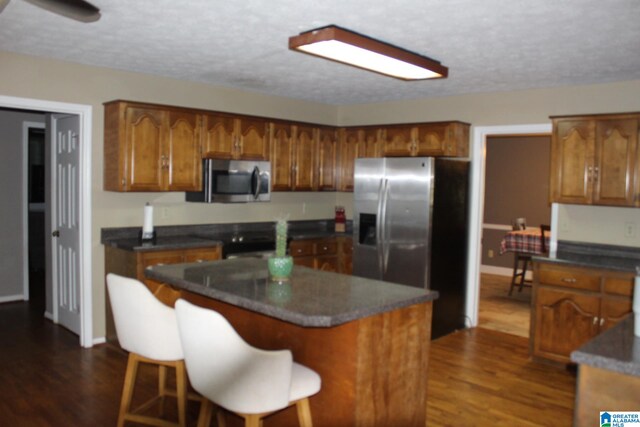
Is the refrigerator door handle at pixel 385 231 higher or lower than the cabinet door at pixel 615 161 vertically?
lower

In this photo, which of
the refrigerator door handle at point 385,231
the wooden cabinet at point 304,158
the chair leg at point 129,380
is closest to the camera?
the chair leg at point 129,380

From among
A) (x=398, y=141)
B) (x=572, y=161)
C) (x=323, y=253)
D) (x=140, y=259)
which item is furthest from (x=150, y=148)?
(x=572, y=161)

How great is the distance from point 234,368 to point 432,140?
3966 mm

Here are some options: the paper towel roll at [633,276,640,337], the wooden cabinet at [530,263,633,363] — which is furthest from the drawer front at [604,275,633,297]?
the paper towel roll at [633,276,640,337]

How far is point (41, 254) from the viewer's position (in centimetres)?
801

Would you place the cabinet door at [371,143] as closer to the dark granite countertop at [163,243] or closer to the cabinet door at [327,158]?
the cabinet door at [327,158]

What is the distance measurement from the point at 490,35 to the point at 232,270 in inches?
83.8

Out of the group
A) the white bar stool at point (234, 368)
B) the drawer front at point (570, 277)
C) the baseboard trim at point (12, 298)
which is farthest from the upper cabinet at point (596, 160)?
the baseboard trim at point (12, 298)

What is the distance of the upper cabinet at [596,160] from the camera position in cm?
426

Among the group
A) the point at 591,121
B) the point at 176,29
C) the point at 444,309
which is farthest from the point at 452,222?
the point at 176,29

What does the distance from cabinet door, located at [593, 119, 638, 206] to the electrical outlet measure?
1.46ft

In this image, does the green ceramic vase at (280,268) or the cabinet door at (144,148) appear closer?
the green ceramic vase at (280,268)

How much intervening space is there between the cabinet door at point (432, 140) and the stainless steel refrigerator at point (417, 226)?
16 centimetres

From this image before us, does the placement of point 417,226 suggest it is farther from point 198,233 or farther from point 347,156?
point 198,233
